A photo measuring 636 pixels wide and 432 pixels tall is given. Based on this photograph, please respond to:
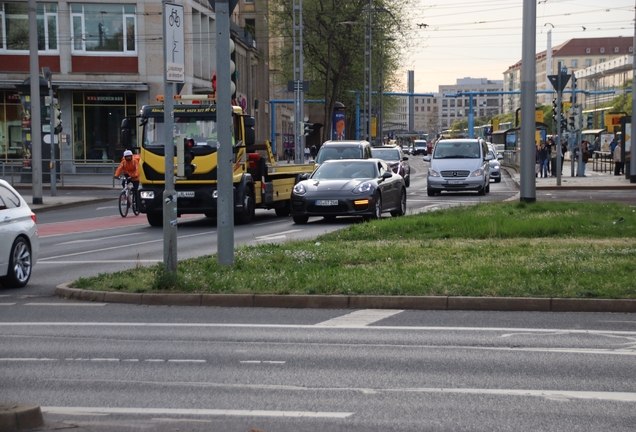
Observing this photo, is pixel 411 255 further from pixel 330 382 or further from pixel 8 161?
pixel 8 161

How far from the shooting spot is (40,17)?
5288 centimetres

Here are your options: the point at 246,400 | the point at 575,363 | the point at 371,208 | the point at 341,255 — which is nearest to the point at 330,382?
the point at 246,400

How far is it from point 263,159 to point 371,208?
3.72m

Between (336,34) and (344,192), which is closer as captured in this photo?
(344,192)

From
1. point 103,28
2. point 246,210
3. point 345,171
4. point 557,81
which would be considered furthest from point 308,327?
point 103,28

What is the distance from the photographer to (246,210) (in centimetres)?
2456

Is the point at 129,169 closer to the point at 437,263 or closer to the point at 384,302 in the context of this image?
the point at 437,263

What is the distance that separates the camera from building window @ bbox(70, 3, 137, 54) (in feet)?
174

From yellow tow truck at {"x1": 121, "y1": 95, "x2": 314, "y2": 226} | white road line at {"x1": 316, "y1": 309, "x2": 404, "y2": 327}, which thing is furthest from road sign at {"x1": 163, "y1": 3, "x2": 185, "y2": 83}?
yellow tow truck at {"x1": 121, "y1": 95, "x2": 314, "y2": 226}

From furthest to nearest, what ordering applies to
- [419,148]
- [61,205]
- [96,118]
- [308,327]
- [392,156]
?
[419,148] < [96,118] < [392,156] < [61,205] < [308,327]

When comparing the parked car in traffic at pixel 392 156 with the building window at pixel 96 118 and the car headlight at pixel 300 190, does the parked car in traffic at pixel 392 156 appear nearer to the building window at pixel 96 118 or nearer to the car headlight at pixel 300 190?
the car headlight at pixel 300 190

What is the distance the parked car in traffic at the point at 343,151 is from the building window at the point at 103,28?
2374 centimetres

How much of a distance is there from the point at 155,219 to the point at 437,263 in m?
12.4

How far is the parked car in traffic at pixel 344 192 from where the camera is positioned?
918 inches
